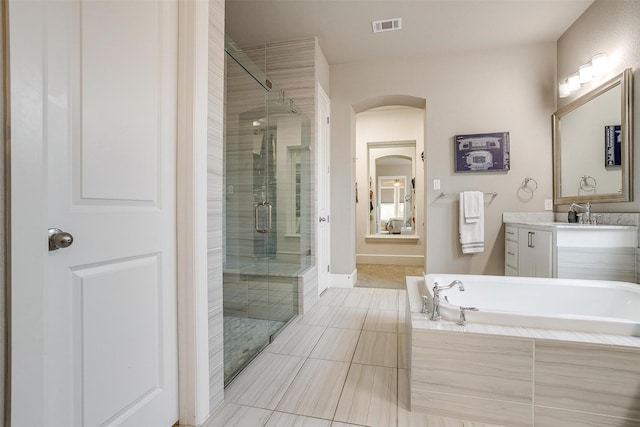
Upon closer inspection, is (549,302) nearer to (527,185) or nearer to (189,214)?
(527,185)

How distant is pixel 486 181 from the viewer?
3.30 metres

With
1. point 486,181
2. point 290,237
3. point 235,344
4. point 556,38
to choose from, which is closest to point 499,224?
point 486,181

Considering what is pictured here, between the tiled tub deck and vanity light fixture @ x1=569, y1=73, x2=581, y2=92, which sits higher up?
vanity light fixture @ x1=569, y1=73, x2=581, y2=92

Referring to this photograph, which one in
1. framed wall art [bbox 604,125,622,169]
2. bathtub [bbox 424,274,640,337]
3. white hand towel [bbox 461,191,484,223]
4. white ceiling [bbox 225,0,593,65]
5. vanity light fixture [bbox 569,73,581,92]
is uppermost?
white ceiling [bbox 225,0,593,65]

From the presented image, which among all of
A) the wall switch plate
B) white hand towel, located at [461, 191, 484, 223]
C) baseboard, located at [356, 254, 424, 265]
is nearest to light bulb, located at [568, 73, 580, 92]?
the wall switch plate

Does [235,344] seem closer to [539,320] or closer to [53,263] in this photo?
[53,263]

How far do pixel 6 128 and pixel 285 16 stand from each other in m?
2.66

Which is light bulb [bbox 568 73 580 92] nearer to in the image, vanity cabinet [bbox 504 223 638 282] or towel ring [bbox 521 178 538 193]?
towel ring [bbox 521 178 538 193]

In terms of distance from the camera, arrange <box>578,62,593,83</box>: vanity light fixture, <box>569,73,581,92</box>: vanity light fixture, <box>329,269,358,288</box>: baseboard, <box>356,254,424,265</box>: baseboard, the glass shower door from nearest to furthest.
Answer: the glass shower door < <box>578,62,593,83</box>: vanity light fixture < <box>569,73,581,92</box>: vanity light fixture < <box>329,269,358,288</box>: baseboard < <box>356,254,424,265</box>: baseboard

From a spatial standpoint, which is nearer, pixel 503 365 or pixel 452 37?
pixel 503 365

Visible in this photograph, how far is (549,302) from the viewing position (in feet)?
6.24

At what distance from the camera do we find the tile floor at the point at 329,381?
52.6 inches

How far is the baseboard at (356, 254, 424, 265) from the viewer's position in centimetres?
503

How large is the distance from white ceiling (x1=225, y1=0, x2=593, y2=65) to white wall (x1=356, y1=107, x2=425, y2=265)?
62.5 inches
